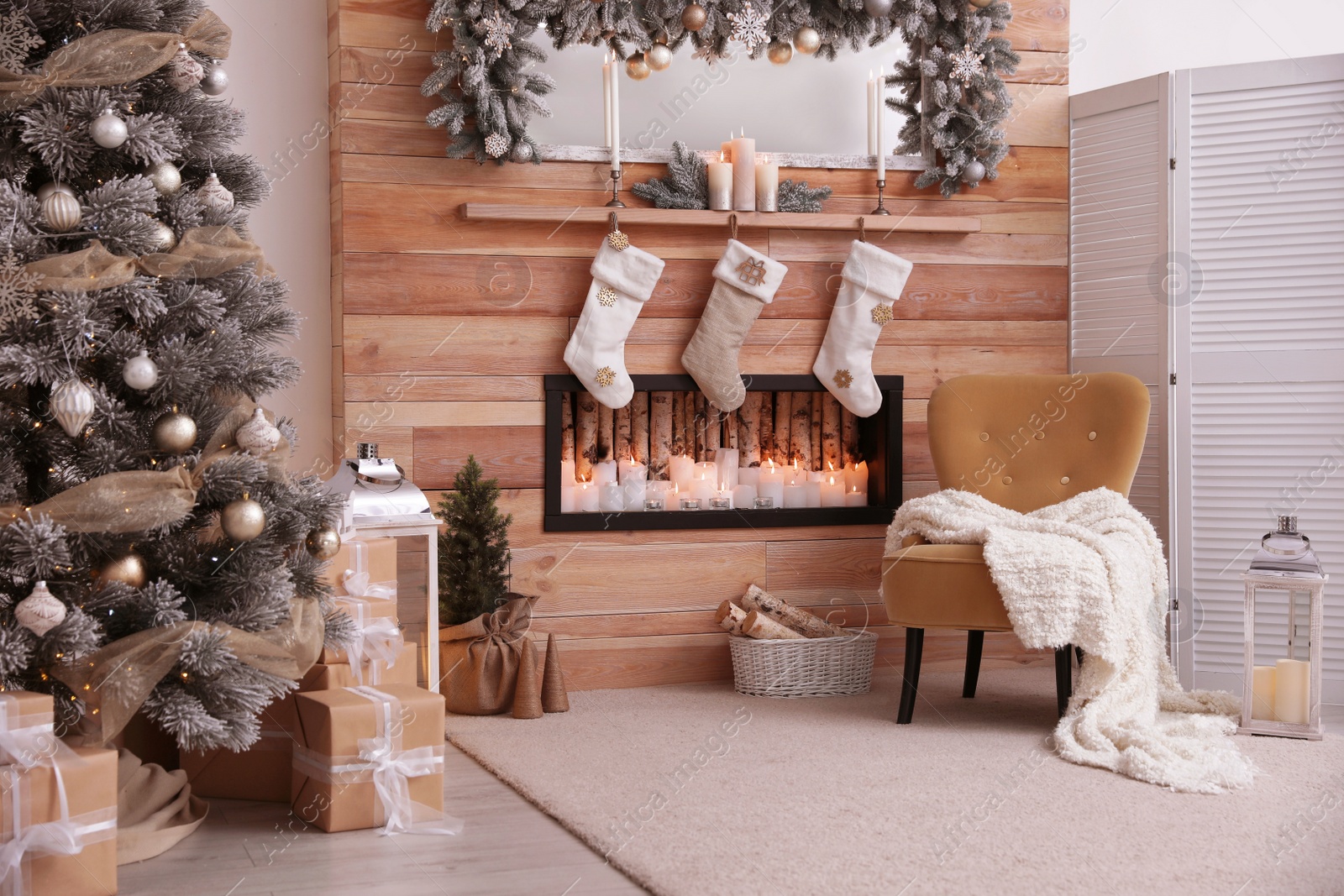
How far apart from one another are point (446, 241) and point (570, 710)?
1333 millimetres

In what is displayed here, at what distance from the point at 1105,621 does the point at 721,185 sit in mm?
1615

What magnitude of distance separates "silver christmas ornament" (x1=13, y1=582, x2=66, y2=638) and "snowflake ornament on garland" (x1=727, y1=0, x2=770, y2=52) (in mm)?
2411

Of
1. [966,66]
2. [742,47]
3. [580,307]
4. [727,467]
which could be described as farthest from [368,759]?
[966,66]

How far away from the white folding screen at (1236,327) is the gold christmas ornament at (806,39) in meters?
0.97

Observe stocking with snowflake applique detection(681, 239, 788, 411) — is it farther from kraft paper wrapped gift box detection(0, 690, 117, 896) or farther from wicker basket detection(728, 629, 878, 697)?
kraft paper wrapped gift box detection(0, 690, 117, 896)

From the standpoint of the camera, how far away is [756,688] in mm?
3322

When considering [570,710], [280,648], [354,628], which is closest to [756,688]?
[570,710]

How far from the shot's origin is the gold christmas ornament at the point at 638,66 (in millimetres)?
3469

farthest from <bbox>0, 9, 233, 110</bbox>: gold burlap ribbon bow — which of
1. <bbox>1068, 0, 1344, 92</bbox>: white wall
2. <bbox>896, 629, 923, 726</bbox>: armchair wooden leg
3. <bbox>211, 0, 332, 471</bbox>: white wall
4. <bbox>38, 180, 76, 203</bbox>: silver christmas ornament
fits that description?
<bbox>1068, 0, 1344, 92</bbox>: white wall

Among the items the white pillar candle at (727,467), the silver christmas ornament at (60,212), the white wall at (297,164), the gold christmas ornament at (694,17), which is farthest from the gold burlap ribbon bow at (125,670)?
the gold christmas ornament at (694,17)

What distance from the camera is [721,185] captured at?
11.4 feet

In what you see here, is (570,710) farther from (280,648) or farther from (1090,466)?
(1090,466)

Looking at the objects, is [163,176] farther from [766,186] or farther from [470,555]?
[766,186]

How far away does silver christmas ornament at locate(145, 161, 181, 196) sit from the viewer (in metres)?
1.99
